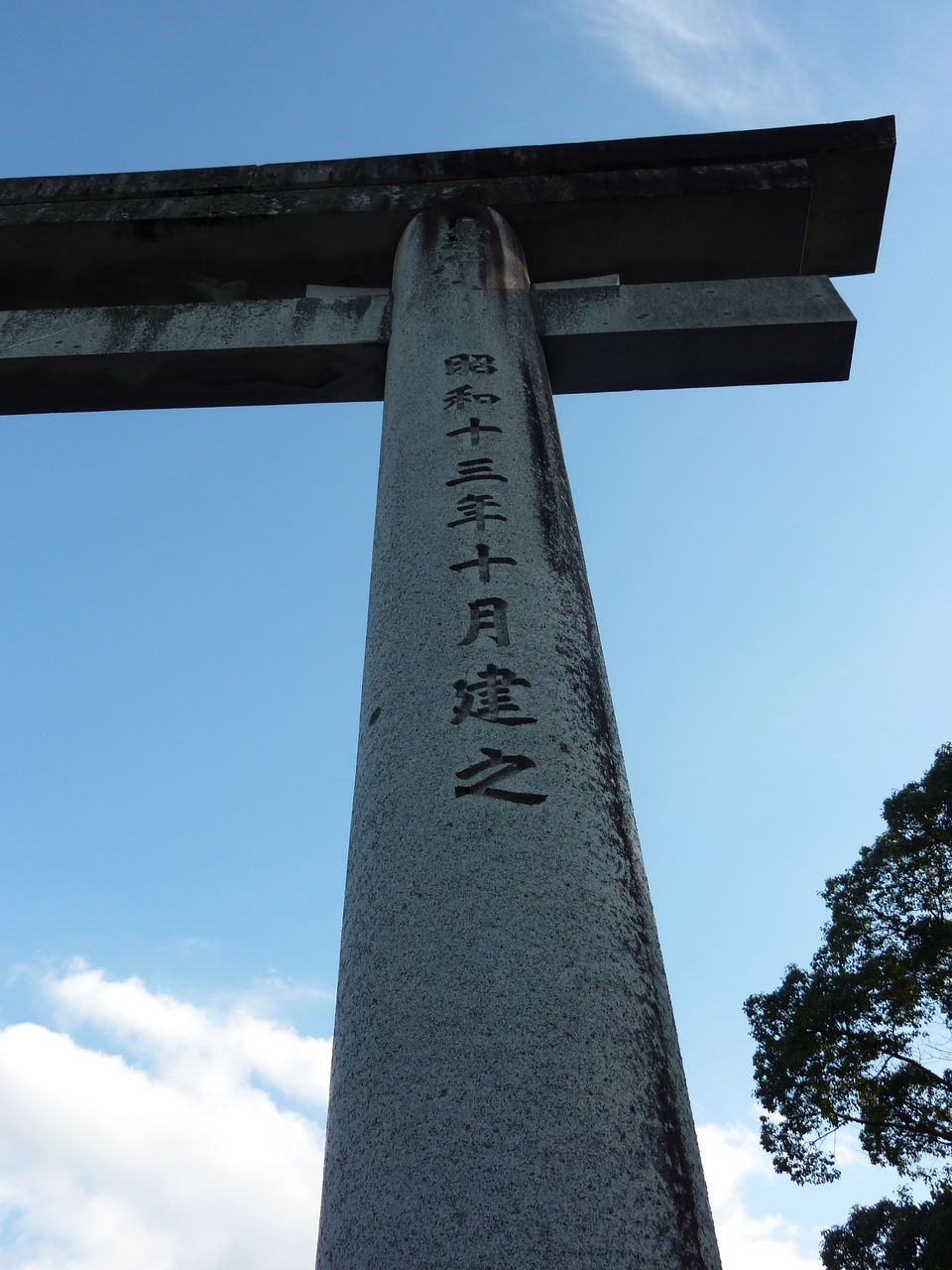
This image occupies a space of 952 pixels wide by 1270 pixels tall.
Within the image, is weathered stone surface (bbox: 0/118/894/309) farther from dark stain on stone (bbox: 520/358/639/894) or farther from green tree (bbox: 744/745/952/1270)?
green tree (bbox: 744/745/952/1270)

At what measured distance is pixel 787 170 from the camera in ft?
20.2

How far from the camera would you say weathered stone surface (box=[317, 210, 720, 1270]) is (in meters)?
2.26

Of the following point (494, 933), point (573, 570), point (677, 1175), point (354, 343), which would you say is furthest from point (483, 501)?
point (677, 1175)

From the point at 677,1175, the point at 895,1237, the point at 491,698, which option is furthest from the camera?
the point at 895,1237

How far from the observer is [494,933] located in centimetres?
272

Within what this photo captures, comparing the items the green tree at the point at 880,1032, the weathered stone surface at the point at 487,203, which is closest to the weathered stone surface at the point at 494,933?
the weathered stone surface at the point at 487,203

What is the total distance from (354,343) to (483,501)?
2.08 m

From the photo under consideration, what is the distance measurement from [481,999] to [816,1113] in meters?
11.5

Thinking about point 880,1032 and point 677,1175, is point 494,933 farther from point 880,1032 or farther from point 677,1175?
point 880,1032

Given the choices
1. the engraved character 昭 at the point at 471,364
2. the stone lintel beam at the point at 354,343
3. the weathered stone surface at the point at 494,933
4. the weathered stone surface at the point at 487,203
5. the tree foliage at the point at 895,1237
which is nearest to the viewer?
the weathered stone surface at the point at 494,933

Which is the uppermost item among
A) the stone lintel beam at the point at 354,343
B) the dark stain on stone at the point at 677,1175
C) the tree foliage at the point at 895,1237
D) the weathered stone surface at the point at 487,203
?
the weathered stone surface at the point at 487,203

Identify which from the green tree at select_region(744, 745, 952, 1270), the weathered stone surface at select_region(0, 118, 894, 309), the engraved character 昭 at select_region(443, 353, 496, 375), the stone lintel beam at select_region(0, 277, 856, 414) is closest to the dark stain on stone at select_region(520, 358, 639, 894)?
the engraved character 昭 at select_region(443, 353, 496, 375)

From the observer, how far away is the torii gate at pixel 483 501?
2.37 meters

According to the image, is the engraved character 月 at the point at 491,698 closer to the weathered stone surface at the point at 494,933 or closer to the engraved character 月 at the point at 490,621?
the weathered stone surface at the point at 494,933
